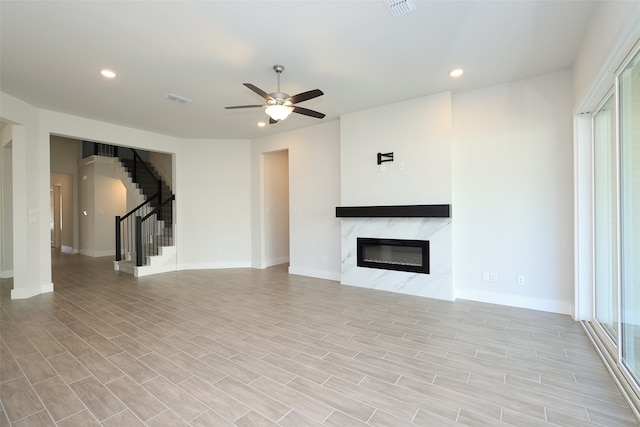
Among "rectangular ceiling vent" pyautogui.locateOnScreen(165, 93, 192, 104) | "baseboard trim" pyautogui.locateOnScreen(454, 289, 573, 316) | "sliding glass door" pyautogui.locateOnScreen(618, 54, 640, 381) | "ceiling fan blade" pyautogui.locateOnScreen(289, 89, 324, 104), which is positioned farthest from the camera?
"rectangular ceiling vent" pyautogui.locateOnScreen(165, 93, 192, 104)

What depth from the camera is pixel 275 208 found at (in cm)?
708

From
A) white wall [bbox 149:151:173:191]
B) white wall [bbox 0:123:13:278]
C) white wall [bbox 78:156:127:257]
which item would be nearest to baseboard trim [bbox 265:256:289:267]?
white wall [bbox 149:151:173:191]

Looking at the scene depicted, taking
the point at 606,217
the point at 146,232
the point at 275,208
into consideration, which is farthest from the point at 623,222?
the point at 146,232

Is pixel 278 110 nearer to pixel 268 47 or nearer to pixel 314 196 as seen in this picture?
pixel 268 47

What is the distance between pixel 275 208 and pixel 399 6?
5.26 metres

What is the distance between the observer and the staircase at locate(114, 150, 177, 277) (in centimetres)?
Result: 627

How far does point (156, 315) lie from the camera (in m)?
3.66

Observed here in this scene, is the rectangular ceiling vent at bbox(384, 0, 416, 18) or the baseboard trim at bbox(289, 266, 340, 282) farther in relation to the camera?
the baseboard trim at bbox(289, 266, 340, 282)

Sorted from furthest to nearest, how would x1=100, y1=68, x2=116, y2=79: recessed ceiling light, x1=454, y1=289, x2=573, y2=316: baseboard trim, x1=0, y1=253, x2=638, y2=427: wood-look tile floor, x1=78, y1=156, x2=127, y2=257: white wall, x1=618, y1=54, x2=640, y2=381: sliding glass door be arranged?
x1=78, y1=156, x2=127, y2=257: white wall < x1=454, y1=289, x2=573, y2=316: baseboard trim < x1=100, y1=68, x2=116, y2=79: recessed ceiling light < x1=618, y1=54, x2=640, y2=381: sliding glass door < x1=0, y1=253, x2=638, y2=427: wood-look tile floor

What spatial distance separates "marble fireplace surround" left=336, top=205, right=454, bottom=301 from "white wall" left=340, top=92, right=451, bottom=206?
A: 0.68ft

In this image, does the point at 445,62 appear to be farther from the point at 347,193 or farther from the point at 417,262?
the point at 417,262

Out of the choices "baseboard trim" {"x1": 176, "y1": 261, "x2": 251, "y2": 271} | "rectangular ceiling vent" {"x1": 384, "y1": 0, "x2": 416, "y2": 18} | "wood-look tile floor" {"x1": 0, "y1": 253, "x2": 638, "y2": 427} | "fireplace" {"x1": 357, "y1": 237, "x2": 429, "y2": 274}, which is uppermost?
"rectangular ceiling vent" {"x1": 384, "y1": 0, "x2": 416, "y2": 18}

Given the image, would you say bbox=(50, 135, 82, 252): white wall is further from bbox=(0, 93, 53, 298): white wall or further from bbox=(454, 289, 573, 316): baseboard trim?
→ bbox=(454, 289, 573, 316): baseboard trim

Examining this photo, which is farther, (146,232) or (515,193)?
(146,232)
